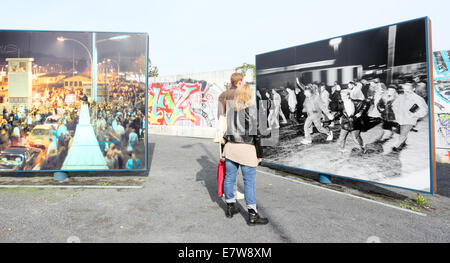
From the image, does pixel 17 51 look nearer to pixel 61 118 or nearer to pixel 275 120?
pixel 61 118

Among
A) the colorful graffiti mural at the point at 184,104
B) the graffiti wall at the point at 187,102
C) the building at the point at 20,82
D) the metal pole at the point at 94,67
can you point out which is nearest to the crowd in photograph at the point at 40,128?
the building at the point at 20,82

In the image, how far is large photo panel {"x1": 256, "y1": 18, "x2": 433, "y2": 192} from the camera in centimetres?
449

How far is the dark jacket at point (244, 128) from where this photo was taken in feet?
11.9

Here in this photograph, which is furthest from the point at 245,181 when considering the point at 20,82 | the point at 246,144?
the point at 20,82

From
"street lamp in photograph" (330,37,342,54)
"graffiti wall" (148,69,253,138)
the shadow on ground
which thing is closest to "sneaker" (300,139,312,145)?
"street lamp in photograph" (330,37,342,54)

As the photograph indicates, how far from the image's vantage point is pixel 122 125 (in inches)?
228

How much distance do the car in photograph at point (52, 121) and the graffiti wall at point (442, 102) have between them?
997 cm

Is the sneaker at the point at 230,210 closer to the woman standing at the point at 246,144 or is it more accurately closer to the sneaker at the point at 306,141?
the woman standing at the point at 246,144

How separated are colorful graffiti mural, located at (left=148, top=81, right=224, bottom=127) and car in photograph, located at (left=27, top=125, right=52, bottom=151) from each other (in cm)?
949

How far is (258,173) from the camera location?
22.8 feet

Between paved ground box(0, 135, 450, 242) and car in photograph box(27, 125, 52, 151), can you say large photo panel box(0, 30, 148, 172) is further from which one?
paved ground box(0, 135, 450, 242)

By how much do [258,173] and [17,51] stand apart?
5.61 m
